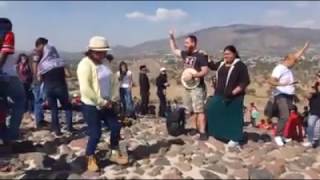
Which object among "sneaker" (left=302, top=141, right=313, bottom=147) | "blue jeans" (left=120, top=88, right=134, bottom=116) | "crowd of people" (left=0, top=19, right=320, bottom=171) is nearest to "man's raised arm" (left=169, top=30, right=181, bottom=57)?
"crowd of people" (left=0, top=19, right=320, bottom=171)

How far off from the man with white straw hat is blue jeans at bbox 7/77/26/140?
8.72ft

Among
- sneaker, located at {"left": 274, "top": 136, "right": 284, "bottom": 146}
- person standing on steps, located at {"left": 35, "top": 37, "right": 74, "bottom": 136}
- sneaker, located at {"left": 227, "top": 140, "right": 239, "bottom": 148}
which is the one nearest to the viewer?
sneaker, located at {"left": 227, "top": 140, "right": 239, "bottom": 148}

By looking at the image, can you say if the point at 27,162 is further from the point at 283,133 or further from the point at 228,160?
the point at 283,133

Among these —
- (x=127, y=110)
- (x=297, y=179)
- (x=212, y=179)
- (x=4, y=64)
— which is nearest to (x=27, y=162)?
(x=4, y=64)

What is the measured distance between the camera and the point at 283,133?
1086 cm

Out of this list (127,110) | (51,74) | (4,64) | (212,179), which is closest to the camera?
(212,179)

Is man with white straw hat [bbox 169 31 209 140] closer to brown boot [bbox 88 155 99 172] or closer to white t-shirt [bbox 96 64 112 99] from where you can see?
white t-shirt [bbox 96 64 112 99]

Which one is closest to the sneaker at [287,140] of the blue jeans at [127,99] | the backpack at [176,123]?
the backpack at [176,123]

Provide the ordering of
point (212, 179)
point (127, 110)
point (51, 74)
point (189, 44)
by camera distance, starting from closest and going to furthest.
A: point (212, 179) < point (189, 44) < point (51, 74) < point (127, 110)

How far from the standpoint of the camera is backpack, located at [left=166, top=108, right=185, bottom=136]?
36.0 feet

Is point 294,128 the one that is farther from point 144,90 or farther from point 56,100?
point 144,90

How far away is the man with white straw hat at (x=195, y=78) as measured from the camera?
10.0 m

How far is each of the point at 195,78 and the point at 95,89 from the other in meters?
2.58

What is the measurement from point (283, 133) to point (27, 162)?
4.60m
